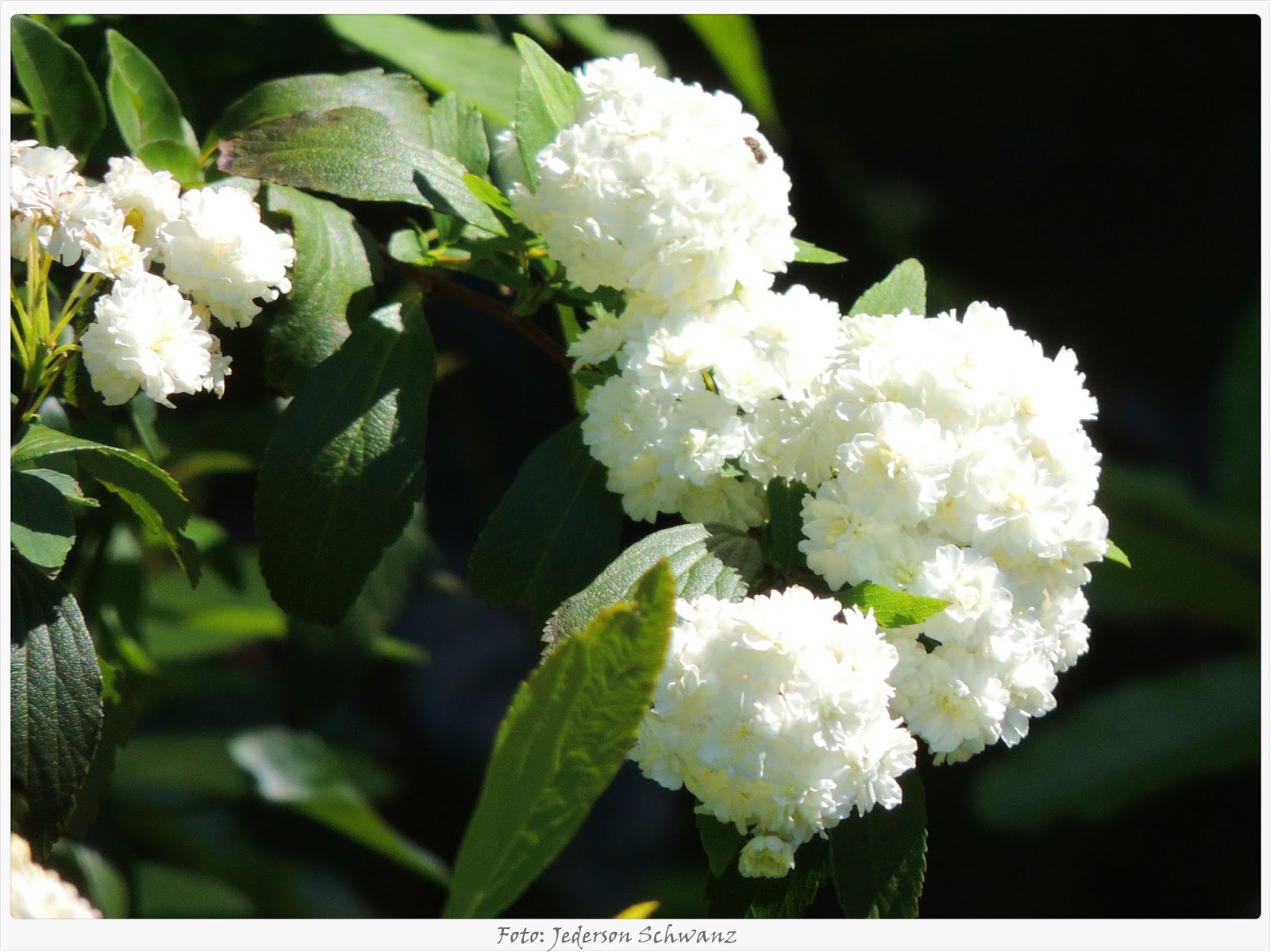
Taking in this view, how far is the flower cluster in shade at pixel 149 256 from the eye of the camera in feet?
2.50

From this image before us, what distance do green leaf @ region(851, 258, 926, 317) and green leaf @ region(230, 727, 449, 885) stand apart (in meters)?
0.97

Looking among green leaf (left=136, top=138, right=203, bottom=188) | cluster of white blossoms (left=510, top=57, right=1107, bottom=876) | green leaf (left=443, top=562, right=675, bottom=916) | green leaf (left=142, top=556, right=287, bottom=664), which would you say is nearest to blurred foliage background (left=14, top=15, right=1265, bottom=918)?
green leaf (left=142, top=556, right=287, bottom=664)

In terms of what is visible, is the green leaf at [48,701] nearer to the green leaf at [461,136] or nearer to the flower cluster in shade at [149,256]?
the flower cluster in shade at [149,256]

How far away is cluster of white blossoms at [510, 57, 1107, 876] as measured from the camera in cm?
71

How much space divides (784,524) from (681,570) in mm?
75

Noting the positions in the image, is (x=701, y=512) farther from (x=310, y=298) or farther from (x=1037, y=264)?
(x=1037, y=264)

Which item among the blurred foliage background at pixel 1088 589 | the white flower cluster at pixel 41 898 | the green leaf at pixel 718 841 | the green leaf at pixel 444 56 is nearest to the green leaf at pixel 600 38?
the blurred foliage background at pixel 1088 589

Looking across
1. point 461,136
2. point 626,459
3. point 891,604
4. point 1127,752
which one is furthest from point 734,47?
point 1127,752

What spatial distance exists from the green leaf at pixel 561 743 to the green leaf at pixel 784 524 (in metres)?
0.18

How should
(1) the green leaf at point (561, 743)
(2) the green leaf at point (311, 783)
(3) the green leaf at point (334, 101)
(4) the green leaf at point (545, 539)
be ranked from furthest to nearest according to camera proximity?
1. (2) the green leaf at point (311, 783)
2. (3) the green leaf at point (334, 101)
3. (4) the green leaf at point (545, 539)
4. (1) the green leaf at point (561, 743)

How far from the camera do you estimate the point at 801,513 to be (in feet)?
2.59

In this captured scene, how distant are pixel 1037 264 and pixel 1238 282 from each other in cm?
47

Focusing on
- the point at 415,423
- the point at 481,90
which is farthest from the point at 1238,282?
the point at 415,423

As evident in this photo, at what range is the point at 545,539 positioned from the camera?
2.78ft
